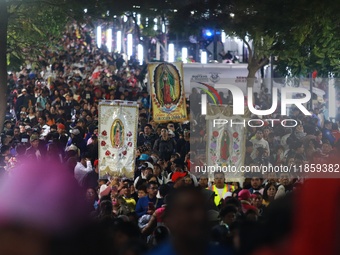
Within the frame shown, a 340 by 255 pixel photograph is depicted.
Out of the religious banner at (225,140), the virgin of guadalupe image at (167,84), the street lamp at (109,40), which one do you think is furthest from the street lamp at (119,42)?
the religious banner at (225,140)

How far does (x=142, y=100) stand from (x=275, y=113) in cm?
1189

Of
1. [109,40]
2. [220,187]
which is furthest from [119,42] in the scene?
[220,187]

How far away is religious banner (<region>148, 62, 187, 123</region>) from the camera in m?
Answer: 19.3

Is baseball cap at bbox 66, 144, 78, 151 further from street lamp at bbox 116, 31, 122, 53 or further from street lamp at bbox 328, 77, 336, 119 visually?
street lamp at bbox 116, 31, 122, 53

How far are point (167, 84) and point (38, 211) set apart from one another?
16.5m

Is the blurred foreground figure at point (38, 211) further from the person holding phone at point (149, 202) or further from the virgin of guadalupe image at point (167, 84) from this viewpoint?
the virgin of guadalupe image at point (167, 84)

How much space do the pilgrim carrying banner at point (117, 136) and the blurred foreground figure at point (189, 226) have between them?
1130 centimetres

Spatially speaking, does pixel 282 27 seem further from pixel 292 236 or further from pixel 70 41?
pixel 70 41

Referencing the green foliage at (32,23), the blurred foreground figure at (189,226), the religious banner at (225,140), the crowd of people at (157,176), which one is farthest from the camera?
the green foliage at (32,23)

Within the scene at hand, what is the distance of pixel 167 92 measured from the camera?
19.5 m

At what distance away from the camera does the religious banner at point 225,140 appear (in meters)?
15.6

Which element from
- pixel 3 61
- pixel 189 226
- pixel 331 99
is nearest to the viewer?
pixel 189 226

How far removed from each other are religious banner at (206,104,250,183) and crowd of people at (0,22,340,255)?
37 centimetres

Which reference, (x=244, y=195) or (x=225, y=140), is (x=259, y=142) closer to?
(x=225, y=140)
